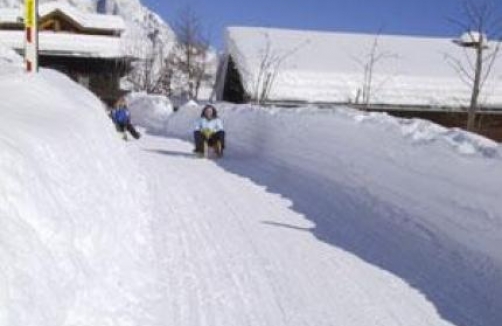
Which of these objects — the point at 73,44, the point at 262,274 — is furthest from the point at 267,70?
the point at 262,274

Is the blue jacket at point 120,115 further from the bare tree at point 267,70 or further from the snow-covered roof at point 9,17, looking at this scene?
the snow-covered roof at point 9,17

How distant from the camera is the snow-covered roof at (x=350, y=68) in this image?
3722 cm

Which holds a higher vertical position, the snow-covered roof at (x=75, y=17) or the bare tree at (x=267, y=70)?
the snow-covered roof at (x=75, y=17)

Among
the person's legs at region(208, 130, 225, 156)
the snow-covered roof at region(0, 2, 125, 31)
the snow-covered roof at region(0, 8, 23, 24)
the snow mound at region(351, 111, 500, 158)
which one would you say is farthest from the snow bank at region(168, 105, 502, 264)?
the snow-covered roof at region(0, 8, 23, 24)

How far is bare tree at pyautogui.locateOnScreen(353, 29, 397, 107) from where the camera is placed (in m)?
37.2

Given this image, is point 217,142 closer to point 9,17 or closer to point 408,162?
point 408,162

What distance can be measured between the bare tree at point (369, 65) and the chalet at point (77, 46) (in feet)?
45.6

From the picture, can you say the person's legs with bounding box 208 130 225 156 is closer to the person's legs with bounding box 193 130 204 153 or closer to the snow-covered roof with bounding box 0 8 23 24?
the person's legs with bounding box 193 130 204 153

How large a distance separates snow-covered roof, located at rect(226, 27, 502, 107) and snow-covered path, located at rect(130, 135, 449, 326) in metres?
25.9

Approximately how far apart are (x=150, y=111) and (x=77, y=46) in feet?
45.7

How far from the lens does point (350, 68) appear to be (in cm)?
3897

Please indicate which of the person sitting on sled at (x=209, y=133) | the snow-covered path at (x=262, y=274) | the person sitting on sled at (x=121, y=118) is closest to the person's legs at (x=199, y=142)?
the person sitting on sled at (x=209, y=133)

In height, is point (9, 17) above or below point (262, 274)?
above

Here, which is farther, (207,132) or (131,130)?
(131,130)
